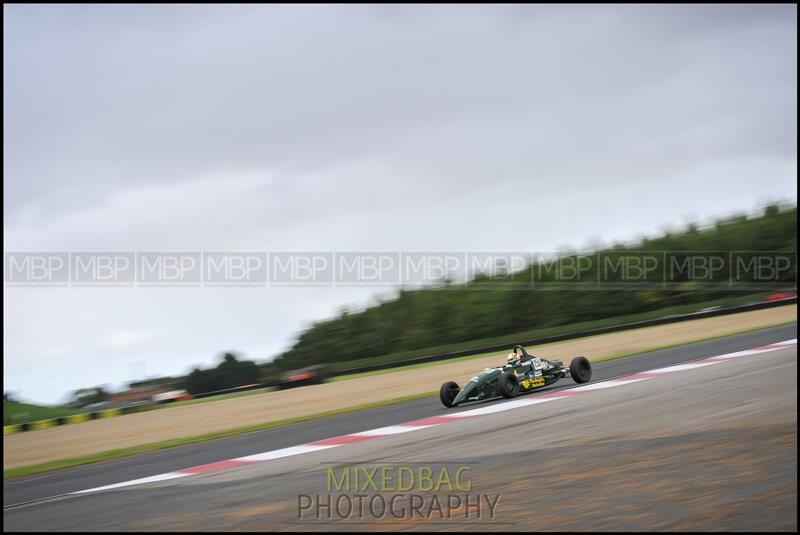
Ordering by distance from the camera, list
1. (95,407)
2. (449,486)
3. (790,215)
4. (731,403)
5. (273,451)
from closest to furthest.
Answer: (449,486), (731,403), (273,451), (95,407), (790,215)

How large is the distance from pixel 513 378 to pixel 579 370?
4.08 ft

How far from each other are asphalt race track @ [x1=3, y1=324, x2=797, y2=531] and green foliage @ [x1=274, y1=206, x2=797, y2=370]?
13749 millimetres

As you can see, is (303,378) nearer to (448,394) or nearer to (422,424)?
(448,394)

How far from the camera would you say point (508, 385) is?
11.2m

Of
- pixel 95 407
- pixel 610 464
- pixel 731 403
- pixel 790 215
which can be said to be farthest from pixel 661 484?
pixel 790 215

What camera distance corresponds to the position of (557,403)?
10.1 metres

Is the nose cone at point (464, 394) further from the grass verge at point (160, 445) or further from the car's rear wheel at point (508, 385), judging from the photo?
the grass verge at point (160, 445)

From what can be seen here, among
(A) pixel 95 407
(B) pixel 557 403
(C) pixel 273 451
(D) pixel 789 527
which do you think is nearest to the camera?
(D) pixel 789 527

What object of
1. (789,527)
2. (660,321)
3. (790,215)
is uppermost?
(790,215)

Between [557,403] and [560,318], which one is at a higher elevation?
[560,318]

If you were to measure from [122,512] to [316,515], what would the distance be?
185 centimetres

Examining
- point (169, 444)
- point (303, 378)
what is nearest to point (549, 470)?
point (169, 444)

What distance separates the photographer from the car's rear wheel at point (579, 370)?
11.9 metres

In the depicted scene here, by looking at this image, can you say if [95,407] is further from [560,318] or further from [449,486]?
[449,486]
